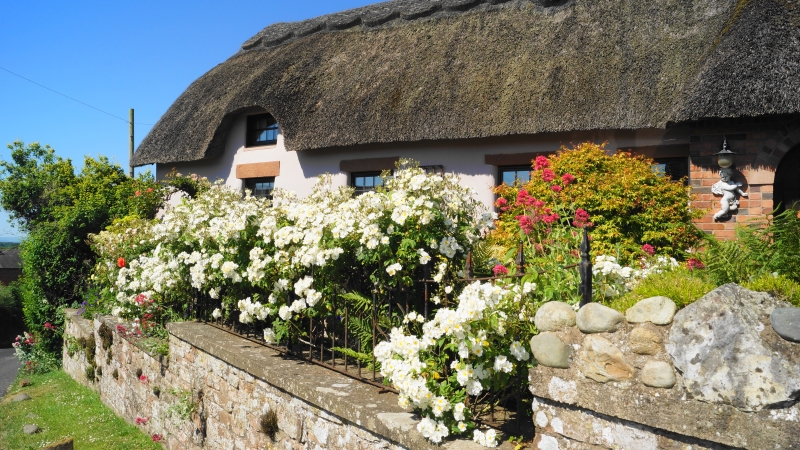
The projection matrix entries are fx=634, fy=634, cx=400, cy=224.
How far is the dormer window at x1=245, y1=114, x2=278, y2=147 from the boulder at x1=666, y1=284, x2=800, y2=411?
35.7 feet

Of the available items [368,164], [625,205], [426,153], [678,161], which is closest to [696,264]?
[625,205]

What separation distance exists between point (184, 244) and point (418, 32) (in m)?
6.71

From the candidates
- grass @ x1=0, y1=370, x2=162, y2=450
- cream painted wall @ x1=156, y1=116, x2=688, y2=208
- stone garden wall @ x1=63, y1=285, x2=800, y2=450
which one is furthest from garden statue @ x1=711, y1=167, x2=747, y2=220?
grass @ x1=0, y1=370, x2=162, y2=450

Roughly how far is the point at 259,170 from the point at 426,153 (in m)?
3.90

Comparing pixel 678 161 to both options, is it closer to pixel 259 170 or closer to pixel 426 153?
pixel 426 153

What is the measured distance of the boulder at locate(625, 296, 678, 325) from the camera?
210 centimetres

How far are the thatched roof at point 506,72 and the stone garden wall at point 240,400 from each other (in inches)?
189

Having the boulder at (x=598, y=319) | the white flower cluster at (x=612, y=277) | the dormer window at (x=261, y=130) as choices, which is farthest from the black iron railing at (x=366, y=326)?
the dormer window at (x=261, y=130)

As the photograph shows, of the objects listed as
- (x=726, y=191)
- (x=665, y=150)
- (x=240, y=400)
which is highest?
(x=665, y=150)

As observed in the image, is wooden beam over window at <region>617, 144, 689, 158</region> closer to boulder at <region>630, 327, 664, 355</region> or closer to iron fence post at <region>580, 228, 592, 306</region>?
iron fence post at <region>580, 228, 592, 306</region>

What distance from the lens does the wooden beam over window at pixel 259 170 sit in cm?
1167

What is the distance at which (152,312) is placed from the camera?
20.9ft

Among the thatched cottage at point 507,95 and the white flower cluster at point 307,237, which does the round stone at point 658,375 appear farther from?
the thatched cottage at point 507,95

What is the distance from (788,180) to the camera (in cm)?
697
